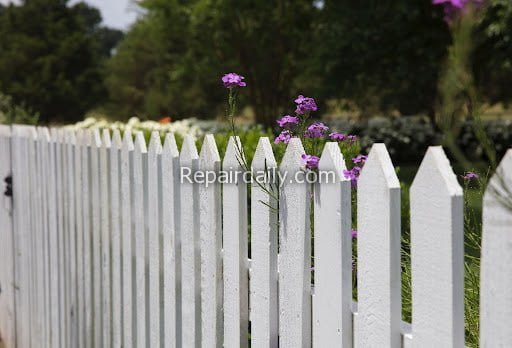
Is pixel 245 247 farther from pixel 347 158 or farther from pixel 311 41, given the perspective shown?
pixel 311 41

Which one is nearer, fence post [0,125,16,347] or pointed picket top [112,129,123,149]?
pointed picket top [112,129,123,149]

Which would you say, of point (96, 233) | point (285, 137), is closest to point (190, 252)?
point (285, 137)

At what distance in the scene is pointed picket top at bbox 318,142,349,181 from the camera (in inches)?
60.9

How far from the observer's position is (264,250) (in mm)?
1872

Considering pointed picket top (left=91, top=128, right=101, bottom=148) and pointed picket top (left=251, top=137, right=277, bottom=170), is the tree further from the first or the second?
pointed picket top (left=251, top=137, right=277, bottom=170)

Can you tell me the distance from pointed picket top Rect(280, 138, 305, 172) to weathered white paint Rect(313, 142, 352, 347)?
0.10 meters

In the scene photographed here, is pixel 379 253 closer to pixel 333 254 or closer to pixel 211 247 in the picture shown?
pixel 333 254

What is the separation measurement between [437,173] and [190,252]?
3.93ft

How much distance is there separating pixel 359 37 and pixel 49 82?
28389 millimetres

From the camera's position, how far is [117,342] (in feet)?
9.89

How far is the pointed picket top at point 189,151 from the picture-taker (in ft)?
7.39

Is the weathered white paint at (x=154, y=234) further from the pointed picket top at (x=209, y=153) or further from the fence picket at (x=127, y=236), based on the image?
the pointed picket top at (x=209, y=153)

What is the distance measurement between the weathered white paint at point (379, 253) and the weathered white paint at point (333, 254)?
0.18 ft

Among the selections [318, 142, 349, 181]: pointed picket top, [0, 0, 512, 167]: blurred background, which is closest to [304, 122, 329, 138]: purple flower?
[318, 142, 349, 181]: pointed picket top
